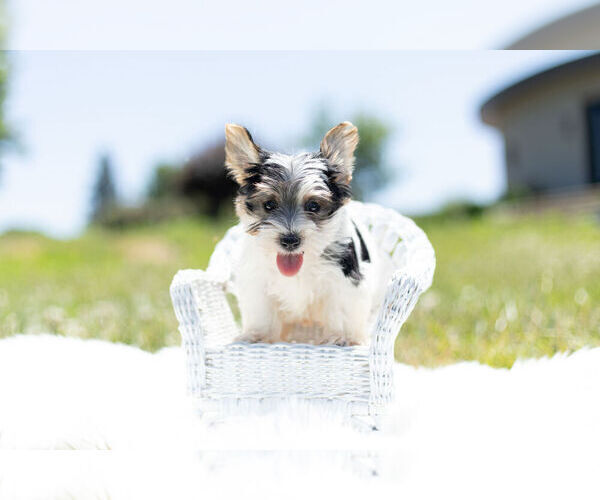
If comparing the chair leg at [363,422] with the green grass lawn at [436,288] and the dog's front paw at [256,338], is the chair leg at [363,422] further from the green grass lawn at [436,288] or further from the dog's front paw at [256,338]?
the green grass lawn at [436,288]

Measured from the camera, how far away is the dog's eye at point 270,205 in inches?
91.0

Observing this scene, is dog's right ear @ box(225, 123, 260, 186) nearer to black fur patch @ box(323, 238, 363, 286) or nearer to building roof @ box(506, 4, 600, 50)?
black fur patch @ box(323, 238, 363, 286)

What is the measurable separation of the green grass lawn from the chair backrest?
0.19m

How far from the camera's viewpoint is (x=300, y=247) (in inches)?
89.0

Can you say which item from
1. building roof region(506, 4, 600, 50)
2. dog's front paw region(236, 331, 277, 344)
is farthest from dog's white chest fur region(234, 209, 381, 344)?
building roof region(506, 4, 600, 50)

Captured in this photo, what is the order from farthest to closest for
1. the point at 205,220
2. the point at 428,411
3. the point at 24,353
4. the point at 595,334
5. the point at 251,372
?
the point at 205,220 < the point at 595,334 < the point at 24,353 < the point at 428,411 < the point at 251,372

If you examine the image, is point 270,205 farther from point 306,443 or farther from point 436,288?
point 436,288

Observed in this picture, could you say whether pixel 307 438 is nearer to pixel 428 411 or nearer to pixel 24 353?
pixel 428 411

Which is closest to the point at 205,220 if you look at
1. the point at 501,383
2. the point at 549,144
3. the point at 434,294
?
the point at 434,294

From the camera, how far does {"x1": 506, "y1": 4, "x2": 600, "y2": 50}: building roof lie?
25.0 ft

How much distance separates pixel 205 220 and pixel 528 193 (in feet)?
24.9

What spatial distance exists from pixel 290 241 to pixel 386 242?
4.22 feet

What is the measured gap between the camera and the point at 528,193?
13758mm

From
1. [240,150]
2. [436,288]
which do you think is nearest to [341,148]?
[240,150]
